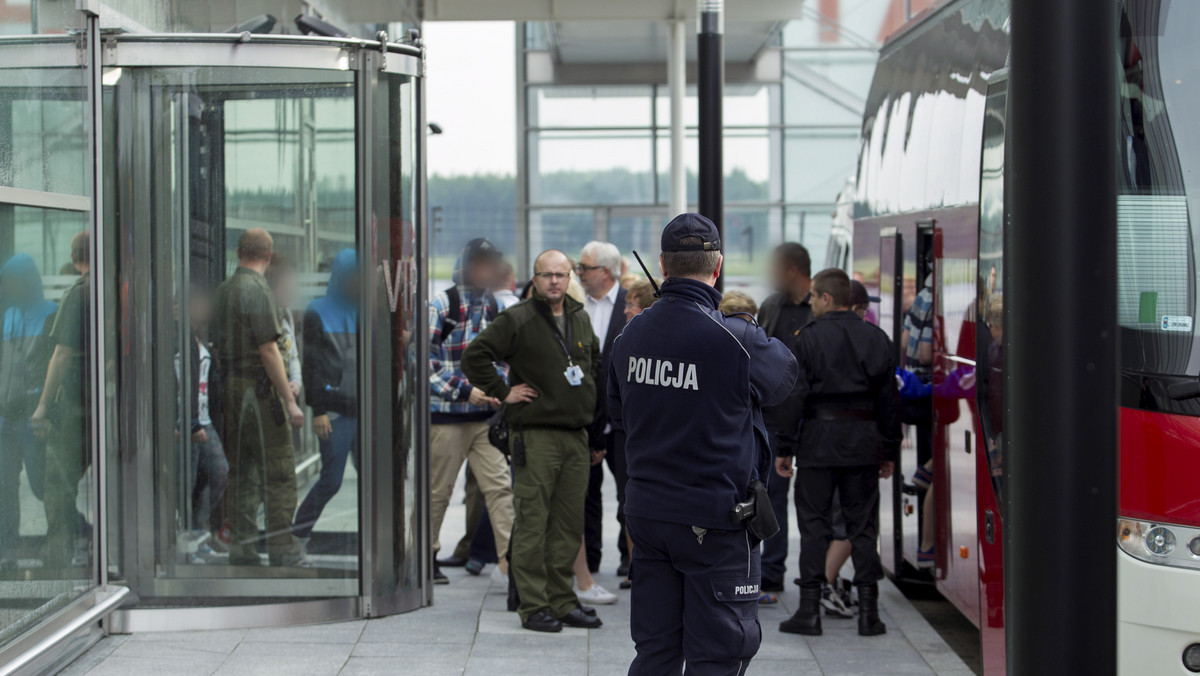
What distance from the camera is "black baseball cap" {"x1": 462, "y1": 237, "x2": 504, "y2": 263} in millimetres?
7145

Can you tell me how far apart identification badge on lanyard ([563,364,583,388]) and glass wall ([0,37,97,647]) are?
2096mm

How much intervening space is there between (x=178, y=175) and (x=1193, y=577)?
456cm

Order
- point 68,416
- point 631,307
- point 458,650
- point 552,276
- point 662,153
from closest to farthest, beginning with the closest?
point 68,416 → point 458,650 → point 552,276 → point 631,307 → point 662,153

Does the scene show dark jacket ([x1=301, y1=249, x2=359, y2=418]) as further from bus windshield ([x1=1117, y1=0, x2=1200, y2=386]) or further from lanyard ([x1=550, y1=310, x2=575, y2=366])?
bus windshield ([x1=1117, y1=0, x2=1200, y2=386])

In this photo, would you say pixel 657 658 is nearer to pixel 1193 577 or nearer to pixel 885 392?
pixel 1193 577

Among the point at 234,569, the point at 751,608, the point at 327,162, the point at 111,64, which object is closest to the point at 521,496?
the point at 234,569

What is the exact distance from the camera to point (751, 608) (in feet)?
12.9

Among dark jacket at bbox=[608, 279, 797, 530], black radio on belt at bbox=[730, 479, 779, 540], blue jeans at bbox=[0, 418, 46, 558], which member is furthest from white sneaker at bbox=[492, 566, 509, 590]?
black radio on belt at bbox=[730, 479, 779, 540]

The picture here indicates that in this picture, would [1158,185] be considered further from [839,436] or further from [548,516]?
[548,516]

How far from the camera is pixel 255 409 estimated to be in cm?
614

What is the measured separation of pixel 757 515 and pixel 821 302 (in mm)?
2476

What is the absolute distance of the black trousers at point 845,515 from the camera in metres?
6.15

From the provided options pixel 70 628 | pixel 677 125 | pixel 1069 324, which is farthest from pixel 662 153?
pixel 1069 324

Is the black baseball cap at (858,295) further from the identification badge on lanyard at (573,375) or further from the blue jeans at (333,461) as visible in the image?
the blue jeans at (333,461)
